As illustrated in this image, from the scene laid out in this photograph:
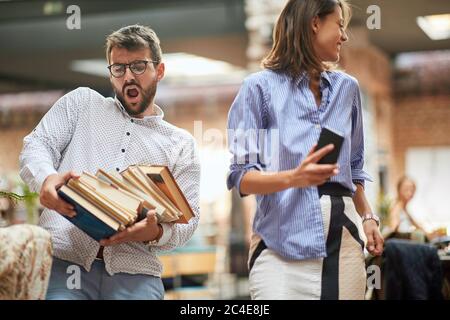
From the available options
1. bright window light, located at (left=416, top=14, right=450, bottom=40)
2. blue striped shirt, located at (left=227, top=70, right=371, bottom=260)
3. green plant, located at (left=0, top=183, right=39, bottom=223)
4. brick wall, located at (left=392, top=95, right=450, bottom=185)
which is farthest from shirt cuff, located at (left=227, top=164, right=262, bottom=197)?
brick wall, located at (left=392, top=95, right=450, bottom=185)

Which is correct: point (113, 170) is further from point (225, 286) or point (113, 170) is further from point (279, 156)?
point (225, 286)

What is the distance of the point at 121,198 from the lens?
6.16ft

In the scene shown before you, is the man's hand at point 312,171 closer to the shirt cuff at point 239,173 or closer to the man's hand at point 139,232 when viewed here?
the shirt cuff at point 239,173

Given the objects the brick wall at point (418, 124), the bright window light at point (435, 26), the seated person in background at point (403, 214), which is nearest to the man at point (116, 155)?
the bright window light at point (435, 26)

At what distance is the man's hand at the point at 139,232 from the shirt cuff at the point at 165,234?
0.03m

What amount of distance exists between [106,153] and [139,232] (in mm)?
271

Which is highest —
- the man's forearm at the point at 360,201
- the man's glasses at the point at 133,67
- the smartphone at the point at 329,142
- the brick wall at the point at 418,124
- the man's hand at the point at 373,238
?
the brick wall at the point at 418,124

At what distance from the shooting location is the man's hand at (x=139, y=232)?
188 cm

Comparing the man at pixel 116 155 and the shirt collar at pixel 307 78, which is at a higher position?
the shirt collar at pixel 307 78

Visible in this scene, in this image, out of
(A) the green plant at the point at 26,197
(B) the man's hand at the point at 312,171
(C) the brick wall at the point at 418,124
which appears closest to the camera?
(B) the man's hand at the point at 312,171

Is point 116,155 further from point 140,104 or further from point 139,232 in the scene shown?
point 139,232

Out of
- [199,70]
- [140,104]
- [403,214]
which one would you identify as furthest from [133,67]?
[199,70]

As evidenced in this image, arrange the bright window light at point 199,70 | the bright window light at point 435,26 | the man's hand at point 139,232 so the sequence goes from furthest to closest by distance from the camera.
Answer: the bright window light at point 199,70 < the bright window light at point 435,26 < the man's hand at point 139,232

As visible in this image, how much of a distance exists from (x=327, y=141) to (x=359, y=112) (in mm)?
247
